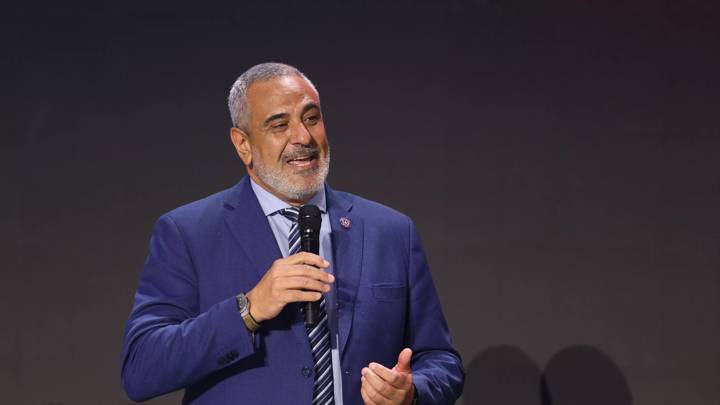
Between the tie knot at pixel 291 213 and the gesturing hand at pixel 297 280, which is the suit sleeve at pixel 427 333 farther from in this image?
the gesturing hand at pixel 297 280

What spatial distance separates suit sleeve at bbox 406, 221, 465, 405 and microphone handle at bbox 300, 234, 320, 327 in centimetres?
43

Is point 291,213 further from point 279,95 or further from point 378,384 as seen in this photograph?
point 378,384

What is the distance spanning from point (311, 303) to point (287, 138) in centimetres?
50

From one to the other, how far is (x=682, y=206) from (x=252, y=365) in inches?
91.6

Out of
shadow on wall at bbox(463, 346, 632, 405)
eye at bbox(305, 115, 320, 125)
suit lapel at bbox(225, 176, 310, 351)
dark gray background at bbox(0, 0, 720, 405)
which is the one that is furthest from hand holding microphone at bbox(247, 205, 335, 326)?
shadow on wall at bbox(463, 346, 632, 405)

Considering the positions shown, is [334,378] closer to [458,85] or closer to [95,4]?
[458,85]

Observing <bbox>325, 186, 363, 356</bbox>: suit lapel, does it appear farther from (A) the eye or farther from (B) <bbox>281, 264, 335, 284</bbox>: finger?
(B) <bbox>281, 264, 335, 284</bbox>: finger

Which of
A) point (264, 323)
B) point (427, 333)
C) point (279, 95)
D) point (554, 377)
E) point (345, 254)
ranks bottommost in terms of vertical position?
point (554, 377)

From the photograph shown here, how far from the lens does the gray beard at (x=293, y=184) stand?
211 centimetres

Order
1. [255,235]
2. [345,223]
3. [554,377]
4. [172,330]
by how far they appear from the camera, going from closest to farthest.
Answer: [172,330]
[255,235]
[345,223]
[554,377]

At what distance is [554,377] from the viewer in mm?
3609

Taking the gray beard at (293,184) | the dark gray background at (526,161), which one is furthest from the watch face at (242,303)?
the dark gray background at (526,161)

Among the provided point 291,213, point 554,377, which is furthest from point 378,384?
point 554,377

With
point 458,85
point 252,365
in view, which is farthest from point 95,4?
point 252,365
